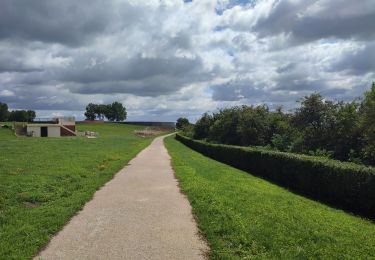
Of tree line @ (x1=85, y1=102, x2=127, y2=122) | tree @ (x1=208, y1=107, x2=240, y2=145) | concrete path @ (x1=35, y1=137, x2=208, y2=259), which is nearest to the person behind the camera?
concrete path @ (x1=35, y1=137, x2=208, y2=259)

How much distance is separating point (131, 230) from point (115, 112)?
179 meters

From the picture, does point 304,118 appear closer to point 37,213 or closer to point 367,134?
point 367,134

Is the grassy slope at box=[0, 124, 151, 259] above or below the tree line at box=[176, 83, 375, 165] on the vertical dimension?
below

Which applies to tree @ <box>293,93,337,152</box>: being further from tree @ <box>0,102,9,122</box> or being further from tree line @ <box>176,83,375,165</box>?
tree @ <box>0,102,9,122</box>

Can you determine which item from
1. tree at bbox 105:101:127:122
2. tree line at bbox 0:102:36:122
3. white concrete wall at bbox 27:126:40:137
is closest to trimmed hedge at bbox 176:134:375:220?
white concrete wall at bbox 27:126:40:137

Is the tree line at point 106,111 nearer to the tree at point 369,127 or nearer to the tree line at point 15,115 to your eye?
the tree line at point 15,115

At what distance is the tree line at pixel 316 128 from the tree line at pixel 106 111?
149 m

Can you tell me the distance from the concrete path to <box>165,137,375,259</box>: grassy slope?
369mm

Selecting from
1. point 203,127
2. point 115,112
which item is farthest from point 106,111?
point 203,127

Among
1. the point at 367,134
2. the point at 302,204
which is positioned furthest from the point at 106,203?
the point at 367,134

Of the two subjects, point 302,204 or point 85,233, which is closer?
point 85,233

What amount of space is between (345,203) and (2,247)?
8906mm

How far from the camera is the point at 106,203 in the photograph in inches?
433

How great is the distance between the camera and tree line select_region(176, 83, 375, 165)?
17719 millimetres
